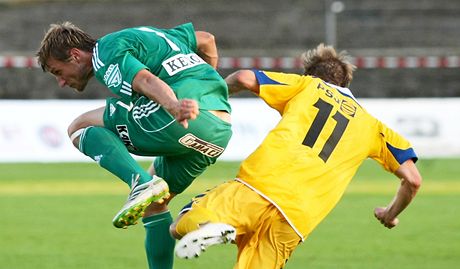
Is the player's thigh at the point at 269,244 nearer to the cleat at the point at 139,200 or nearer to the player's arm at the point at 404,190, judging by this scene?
the cleat at the point at 139,200

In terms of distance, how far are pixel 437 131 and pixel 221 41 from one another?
23.0 ft

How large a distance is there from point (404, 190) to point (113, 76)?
5.82 ft

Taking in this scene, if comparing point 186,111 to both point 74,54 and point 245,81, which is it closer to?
point 245,81

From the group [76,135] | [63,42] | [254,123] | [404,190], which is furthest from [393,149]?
[254,123]

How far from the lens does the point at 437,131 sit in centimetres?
1766

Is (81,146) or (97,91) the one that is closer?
(81,146)

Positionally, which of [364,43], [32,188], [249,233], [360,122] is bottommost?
[364,43]

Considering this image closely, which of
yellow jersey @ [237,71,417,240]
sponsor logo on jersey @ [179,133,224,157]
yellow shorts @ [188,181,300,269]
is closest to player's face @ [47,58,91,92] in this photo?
sponsor logo on jersey @ [179,133,224,157]

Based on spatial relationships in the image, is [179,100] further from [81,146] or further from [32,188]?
[32,188]

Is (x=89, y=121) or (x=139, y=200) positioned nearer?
(x=139, y=200)

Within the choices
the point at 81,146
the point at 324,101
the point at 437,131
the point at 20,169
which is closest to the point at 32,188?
the point at 20,169

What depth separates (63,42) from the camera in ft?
21.7

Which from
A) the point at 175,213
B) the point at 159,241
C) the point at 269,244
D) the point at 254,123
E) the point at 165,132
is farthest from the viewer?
the point at 254,123

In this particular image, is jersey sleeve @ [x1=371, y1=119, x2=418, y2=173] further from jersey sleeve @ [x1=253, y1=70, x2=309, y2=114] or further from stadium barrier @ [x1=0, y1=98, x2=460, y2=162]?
stadium barrier @ [x1=0, y1=98, x2=460, y2=162]
